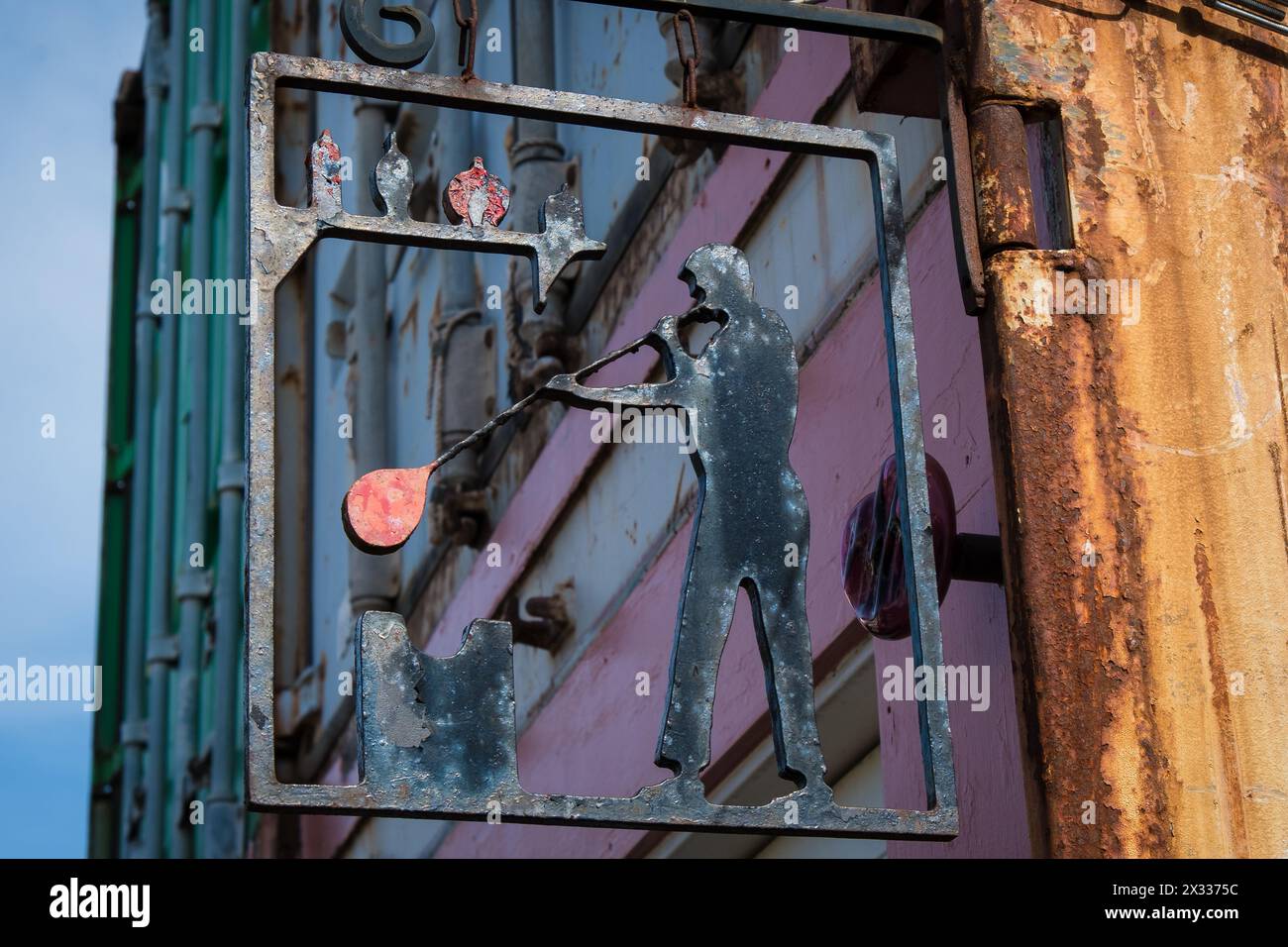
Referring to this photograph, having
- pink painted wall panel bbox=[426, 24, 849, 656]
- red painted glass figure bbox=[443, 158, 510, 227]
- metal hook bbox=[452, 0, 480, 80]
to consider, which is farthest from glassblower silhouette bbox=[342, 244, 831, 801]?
pink painted wall panel bbox=[426, 24, 849, 656]

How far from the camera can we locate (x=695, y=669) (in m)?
2.80

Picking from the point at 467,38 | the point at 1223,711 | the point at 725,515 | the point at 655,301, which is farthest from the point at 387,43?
the point at 655,301

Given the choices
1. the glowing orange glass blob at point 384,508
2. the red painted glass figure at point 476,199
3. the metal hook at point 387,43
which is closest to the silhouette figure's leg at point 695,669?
the glowing orange glass blob at point 384,508

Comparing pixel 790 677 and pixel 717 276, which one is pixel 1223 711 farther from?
pixel 717 276

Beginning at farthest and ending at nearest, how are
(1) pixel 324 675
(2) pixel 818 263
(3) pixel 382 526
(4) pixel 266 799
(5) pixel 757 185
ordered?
(1) pixel 324 675 → (5) pixel 757 185 → (2) pixel 818 263 → (3) pixel 382 526 → (4) pixel 266 799

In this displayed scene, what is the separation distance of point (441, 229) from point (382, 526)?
48 cm

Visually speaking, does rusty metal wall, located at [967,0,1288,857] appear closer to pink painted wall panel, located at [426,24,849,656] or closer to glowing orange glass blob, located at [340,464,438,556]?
glowing orange glass blob, located at [340,464,438,556]

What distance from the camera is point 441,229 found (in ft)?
9.52

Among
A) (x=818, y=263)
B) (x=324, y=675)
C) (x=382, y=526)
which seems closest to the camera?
(x=382, y=526)

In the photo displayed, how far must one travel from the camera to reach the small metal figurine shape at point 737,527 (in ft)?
9.10
